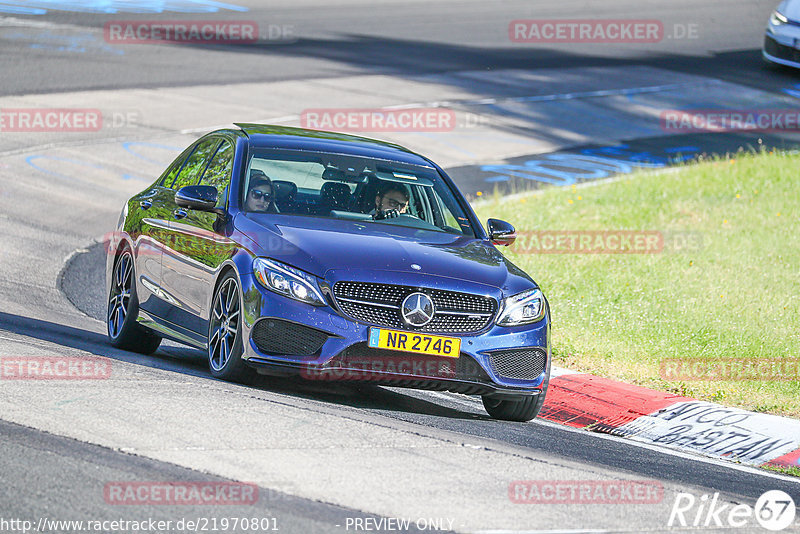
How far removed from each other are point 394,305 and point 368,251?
17.3 inches

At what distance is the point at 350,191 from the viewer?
29.5 ft

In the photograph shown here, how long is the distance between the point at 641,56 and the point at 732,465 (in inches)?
997

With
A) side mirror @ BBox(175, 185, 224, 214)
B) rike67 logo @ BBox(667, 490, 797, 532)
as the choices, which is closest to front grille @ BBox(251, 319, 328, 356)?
side mirror @ BBox(175, 185, 224, 214)

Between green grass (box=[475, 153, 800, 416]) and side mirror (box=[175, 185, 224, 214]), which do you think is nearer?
side mirror (box=[175, 185, 224, 214])

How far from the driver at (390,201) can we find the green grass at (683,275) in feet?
7.58

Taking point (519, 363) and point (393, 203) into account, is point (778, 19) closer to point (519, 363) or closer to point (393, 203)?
point (393, 203)

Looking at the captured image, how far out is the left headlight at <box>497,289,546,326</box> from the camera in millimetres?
8086

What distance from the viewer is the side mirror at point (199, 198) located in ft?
28.2

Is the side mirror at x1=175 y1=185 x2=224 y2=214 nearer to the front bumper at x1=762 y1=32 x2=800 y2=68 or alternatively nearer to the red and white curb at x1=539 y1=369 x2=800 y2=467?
the red and white curb at x1=539 y1=369 x2=800 y2=467

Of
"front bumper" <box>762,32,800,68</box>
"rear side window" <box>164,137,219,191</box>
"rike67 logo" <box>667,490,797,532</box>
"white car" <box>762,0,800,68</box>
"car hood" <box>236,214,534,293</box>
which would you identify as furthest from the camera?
"front bumper" <box>762,32,800,68</box>

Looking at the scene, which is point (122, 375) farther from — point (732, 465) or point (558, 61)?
point (558, 61)

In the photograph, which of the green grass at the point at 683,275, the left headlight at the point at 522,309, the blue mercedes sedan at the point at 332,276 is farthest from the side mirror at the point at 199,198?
the green grass at the point at 683,275

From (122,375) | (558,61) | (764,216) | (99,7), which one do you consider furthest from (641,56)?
(122,375)

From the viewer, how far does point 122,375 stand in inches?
317
